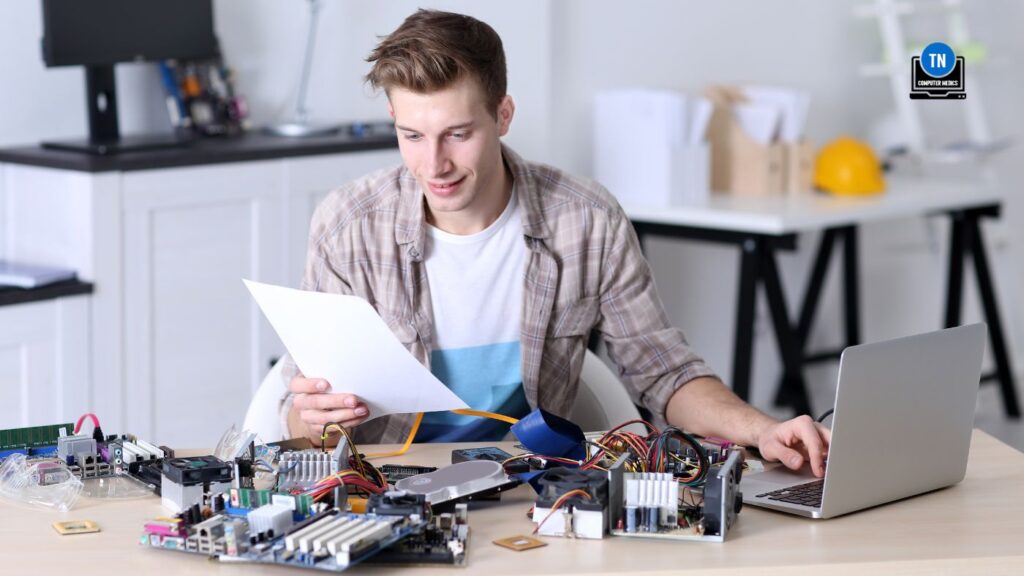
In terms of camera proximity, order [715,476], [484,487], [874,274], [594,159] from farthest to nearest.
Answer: [874,274]
[594,159]
[484,487]
[715,476]

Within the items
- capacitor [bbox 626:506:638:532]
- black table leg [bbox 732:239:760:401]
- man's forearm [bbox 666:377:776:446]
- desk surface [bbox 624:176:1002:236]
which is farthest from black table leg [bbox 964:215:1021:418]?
capacitor [bbox 626:506:638:532]

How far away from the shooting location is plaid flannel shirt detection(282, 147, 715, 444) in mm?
2006

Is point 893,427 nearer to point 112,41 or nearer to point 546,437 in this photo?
point 546,437

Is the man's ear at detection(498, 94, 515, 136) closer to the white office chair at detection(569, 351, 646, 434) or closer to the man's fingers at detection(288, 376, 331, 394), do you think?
the white office chair at detection(569, 351, 646, 434)

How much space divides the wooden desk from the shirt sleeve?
148 cm

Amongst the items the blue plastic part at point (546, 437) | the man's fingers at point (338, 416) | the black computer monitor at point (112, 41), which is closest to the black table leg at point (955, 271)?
the black computer monitor at point (112, 41)

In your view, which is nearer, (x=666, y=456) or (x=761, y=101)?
(x=666, y=456)

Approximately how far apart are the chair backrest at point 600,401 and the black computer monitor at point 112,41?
4.30 ft

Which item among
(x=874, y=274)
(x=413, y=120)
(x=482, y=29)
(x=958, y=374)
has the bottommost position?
(x=874, y=274)

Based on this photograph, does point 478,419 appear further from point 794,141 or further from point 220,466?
point 794,141

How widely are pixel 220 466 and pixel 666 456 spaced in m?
0.50

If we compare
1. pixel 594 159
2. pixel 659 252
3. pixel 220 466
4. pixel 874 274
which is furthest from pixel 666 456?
pixel 874 274

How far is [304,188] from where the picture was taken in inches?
126

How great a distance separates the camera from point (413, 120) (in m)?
1.85
